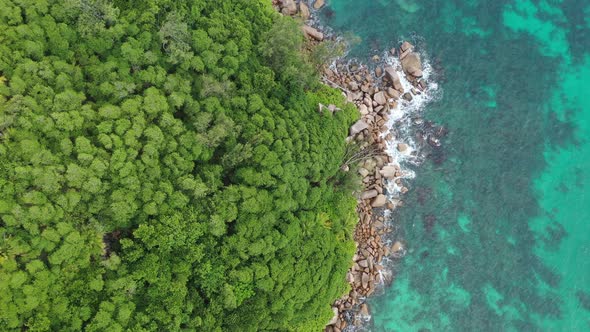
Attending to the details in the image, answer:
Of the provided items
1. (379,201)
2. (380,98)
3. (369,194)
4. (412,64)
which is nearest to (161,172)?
(369,194)

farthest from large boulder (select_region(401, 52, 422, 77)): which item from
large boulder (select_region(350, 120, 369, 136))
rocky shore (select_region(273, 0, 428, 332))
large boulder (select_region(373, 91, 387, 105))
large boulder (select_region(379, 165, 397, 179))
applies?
large boulder (select_region(379, 165, 397, 179))

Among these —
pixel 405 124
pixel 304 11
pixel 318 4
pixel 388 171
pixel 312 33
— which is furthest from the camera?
pixel 318 4

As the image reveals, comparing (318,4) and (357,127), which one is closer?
(357,127)

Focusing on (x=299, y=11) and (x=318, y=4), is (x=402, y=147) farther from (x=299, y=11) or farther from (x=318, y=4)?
(x=299, y=11)

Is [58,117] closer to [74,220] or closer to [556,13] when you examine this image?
[74,220]

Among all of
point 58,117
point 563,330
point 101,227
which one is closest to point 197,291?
point 101,227

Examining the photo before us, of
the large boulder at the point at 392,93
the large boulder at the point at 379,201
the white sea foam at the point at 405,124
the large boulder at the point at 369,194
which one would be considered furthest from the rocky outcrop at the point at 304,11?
the large boulder at the point at 379,201
